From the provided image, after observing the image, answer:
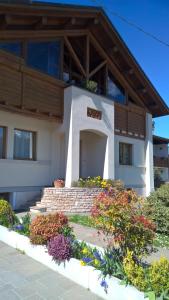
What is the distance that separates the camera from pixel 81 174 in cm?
1496

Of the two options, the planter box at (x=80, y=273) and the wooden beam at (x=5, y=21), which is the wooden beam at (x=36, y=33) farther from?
the planter box at (x=80, y=273)

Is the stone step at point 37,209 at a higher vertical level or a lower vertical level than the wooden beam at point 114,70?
lower

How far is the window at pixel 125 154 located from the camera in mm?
16219

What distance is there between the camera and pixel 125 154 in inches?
653

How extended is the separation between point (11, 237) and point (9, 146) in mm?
5811

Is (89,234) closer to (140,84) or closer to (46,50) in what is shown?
(46,50)

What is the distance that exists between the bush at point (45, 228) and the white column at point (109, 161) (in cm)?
871

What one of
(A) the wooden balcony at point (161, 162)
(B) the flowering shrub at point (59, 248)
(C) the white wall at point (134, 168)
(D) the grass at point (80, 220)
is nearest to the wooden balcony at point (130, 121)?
(C) the white wall at point (134, 168)

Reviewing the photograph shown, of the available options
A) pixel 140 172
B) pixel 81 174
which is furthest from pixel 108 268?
pixel 140 172

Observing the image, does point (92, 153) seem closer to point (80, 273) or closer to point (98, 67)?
point (98, 67)

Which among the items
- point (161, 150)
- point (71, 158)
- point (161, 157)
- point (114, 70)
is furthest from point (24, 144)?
point (161, 150)

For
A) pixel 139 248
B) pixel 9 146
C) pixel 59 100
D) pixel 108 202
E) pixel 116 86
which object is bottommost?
pixel 139 248

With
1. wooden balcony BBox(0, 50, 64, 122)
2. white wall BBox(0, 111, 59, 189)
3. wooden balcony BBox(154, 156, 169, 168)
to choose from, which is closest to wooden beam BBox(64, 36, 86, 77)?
wooden balcony BBox(0, 50, 64, 122)

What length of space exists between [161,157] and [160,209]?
53.6 ft
